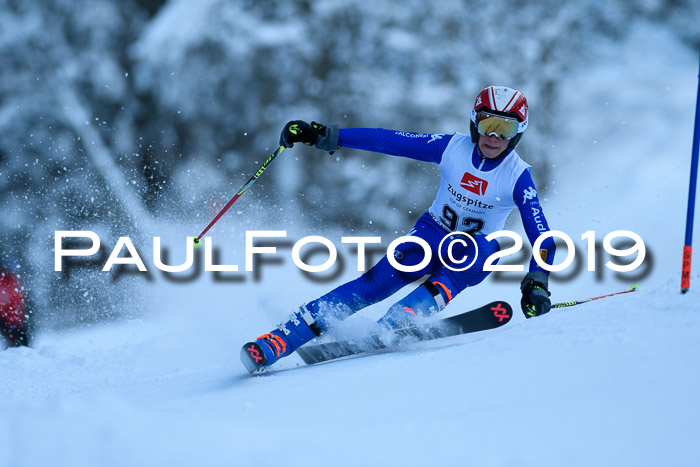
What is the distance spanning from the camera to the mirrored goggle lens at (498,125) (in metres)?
2.97

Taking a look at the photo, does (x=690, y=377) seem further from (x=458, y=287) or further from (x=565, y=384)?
(x=458, y=287)

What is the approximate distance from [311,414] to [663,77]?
32.5ft

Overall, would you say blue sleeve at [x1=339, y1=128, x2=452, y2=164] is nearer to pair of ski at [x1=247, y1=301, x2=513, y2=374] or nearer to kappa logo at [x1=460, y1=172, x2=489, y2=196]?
kappa logo at [x1=460, y1=172, x2=489, y2=196]

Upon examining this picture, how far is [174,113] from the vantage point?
34.4ft

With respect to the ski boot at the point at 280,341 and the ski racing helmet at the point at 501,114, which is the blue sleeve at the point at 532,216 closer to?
the ski racing helmet at the point at 501,114

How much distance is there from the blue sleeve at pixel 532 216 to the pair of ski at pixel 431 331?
A: 0.27 meters

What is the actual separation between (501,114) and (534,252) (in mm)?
650

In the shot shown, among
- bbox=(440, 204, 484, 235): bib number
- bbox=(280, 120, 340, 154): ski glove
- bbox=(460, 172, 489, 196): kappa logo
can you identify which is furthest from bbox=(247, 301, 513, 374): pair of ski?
bbox=(280, 120, 340, 154): ski glove

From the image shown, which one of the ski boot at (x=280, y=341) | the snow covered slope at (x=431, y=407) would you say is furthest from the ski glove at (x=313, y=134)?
the snow covered slope at (x=431, y=407)

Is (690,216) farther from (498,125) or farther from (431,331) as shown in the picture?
(431,331)

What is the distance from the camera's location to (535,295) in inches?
108

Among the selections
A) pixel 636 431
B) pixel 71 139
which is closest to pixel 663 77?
pixel 71 139

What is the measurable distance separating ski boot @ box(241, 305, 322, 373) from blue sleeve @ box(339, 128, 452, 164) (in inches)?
34.6

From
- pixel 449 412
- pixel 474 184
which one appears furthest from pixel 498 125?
pixel 449 412
